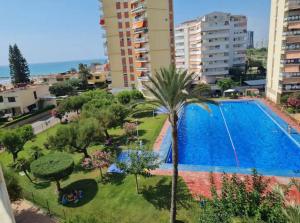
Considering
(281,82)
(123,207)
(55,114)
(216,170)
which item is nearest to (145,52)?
(55,114)

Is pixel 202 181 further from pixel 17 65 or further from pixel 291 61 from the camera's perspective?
pixel 17 65

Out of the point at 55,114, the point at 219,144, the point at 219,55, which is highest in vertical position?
the point at 219,55

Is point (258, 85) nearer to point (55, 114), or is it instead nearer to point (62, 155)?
point (55, 114)

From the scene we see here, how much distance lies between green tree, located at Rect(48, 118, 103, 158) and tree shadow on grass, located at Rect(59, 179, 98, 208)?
3660 millimetres

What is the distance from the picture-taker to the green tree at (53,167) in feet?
56.4

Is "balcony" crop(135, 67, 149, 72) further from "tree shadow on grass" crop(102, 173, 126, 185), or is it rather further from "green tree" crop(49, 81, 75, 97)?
"tree shadow on grass" crop(102, 173, 126, 185)

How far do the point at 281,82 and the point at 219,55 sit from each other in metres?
28.5

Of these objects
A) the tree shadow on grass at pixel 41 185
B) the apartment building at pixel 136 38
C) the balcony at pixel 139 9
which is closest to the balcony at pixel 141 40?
the apartment building at pixel 136 38

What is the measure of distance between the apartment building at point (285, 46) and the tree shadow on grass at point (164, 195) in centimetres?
3102

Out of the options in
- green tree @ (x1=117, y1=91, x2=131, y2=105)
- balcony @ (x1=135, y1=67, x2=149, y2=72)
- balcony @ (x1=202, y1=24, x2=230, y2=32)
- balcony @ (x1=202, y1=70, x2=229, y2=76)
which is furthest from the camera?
balcony @ (x1=202, y1=70, x2=229, y2=76)

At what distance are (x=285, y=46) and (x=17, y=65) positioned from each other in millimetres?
72710

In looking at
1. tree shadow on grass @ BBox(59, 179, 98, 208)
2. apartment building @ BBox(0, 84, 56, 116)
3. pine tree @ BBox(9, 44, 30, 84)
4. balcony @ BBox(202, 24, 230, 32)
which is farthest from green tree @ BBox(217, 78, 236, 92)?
pine tree @ BBox(9, 44, 30, 84)

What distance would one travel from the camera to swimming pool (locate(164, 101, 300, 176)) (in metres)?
22.6

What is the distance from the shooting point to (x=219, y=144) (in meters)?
28.4
